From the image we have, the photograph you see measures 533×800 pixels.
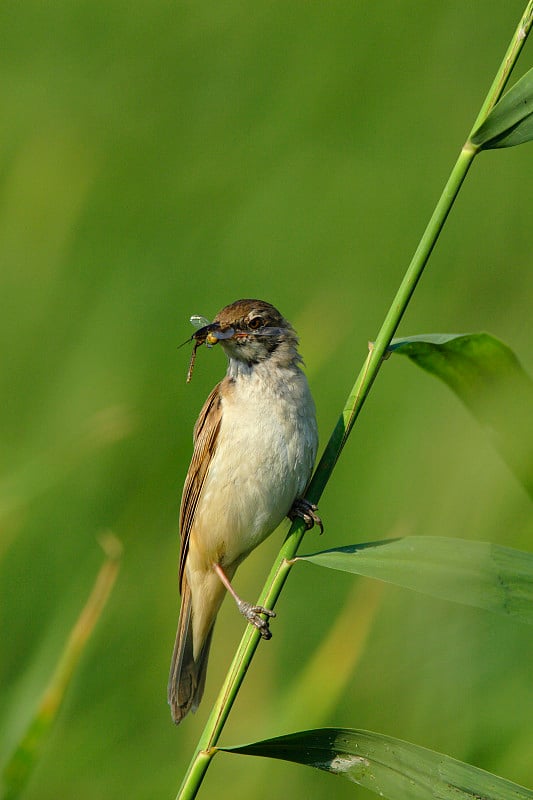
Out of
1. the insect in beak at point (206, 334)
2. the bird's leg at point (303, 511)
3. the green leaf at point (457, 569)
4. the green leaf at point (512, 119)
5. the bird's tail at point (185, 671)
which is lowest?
the bird's tail at point (185, 671)

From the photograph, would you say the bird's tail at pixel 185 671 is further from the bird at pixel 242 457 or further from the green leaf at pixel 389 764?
the green leaf at pixel 389 764

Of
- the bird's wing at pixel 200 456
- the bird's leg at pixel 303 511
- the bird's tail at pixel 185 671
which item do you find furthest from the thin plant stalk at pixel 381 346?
the bird's tail at pixel 185 671

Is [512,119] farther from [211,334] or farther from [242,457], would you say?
[242,457]

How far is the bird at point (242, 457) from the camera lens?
2998 millimetres

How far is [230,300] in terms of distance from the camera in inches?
199

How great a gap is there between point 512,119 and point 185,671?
7.44ft

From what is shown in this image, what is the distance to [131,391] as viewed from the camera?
4.50 metres

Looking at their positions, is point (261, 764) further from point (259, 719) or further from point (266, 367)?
point (266, 367)

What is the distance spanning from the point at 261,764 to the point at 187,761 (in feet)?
1.05

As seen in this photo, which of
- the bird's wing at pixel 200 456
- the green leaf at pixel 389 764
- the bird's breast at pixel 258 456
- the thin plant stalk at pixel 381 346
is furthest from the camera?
the bird's wing at pixel 200 456

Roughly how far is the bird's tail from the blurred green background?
22cm

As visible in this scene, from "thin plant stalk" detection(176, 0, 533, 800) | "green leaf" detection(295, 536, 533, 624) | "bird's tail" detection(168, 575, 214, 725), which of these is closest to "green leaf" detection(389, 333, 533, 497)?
"thin plant stalk" detection(176, 0, 533, 800)

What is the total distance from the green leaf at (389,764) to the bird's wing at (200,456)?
1345mm

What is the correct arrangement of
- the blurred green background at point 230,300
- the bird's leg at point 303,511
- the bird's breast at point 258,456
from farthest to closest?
1. the blurred green background at point 230,300
2. the bird's breast at point 258,456
3. the bird's leg at point 303,511
